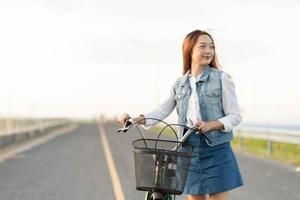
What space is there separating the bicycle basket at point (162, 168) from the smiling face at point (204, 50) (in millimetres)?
757

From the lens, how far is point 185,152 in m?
4.45

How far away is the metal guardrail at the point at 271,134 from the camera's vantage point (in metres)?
17.1

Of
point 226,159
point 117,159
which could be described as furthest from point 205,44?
point 117,159

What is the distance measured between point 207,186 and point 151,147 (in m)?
0.51

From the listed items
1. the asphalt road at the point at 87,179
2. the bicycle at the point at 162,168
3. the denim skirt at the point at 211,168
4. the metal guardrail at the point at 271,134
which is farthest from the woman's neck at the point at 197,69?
the metal guardrail at the point at 271,134

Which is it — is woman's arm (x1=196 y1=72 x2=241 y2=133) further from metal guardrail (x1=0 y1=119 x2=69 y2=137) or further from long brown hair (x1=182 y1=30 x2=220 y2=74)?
metal guardrail (x1=0 y1=119 x2=69 y2=137)

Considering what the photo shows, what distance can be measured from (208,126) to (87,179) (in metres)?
8.37

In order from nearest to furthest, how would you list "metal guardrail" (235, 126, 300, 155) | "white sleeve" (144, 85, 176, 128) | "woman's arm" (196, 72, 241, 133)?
"woman's arm" (196, 72, 241, 133) < "white sleeve" (144, 85, 176, 128) < "metal guardrail" (235, 126, 300, 155)

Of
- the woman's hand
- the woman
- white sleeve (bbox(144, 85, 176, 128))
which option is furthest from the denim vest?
white sleeve (bbox(144, 85, 176, 128))

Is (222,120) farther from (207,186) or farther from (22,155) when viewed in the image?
(22,155)

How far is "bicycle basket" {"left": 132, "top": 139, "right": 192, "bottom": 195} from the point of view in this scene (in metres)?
4.43

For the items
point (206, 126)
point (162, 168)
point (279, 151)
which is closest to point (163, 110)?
point (206, 126)

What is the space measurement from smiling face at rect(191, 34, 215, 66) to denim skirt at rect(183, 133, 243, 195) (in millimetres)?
563

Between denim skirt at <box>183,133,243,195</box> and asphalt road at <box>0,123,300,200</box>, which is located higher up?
denim skirt at <box>183,133,243,195</box>
